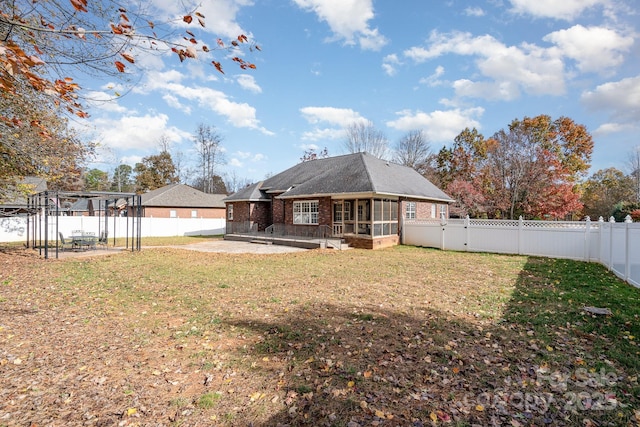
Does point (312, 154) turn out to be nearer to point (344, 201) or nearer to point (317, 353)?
point (344, 201)

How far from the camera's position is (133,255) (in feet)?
45.9

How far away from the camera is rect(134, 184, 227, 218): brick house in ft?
110

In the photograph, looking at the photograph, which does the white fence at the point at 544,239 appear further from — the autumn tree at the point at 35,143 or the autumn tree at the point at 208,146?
the autumn tree at the point at 208,146

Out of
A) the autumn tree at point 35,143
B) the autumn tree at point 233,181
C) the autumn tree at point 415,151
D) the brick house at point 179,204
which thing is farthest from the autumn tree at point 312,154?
the autumn tree at point 35,143

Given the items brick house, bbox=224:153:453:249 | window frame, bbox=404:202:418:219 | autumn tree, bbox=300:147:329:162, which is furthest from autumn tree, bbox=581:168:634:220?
autumn tree, bbox=300:147:329:162

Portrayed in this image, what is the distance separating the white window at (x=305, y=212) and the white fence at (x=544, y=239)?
5633 mm

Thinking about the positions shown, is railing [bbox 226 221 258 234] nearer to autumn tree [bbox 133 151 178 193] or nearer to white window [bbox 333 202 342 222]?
white window [bbox 333 202 342 222]

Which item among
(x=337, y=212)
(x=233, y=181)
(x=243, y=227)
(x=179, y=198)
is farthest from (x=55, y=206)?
(x=233, y=181)

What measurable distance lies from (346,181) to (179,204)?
79.6 ft

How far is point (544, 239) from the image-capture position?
13562mm

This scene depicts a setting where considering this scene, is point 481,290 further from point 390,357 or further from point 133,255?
point 133,255

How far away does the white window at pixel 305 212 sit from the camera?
63.6ft

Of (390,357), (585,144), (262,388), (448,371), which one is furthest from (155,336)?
(585,144)

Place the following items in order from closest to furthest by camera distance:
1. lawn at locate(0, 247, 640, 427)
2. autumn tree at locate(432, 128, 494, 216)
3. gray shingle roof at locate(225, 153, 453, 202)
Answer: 1. lawn at locate(0, 247, 640, 427)
2. gray shingle roof at locate(225, 153, 453, 202)
3. autumn tree at locate(432, 128, 494, 216)
